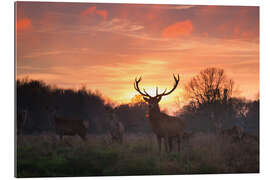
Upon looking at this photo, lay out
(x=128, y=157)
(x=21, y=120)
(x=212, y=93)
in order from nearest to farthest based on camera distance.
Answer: (x=21, y=120) → (x=128, y=157) → (x=212, y=93)

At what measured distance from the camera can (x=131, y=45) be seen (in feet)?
36.7

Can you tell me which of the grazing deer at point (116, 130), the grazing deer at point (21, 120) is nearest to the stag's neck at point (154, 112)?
the grazing deer at point (116, 130)

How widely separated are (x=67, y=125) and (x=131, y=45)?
2.29 m

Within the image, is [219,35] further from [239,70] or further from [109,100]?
[109,100]

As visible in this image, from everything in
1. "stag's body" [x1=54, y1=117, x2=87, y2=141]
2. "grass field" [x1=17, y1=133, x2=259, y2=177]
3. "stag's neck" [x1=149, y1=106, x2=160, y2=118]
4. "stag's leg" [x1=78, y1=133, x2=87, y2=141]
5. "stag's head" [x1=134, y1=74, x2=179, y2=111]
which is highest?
"stag's head" [x1=134, y1=74, x2=179, y2=111]

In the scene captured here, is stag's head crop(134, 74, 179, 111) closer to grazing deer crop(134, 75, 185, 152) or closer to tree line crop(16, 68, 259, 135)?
grazing deer crop(134, 75, 185, 152)

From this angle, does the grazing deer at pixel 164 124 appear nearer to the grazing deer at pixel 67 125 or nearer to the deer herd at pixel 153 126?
the deer herd at pixel 153 126

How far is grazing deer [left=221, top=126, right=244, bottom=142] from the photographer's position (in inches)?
437

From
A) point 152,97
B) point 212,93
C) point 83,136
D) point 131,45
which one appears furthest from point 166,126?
point 131,45

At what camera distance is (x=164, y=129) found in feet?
37.2

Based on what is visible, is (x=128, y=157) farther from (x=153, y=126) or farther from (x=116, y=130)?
(x=153, y=126)

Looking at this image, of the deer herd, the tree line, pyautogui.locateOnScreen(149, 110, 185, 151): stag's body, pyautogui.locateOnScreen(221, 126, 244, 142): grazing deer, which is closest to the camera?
the tree line

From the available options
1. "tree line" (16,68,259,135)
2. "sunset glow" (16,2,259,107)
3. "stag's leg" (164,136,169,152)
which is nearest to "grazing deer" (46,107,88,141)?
"tree line" (16,68,259,135)

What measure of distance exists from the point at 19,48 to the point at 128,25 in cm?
245
